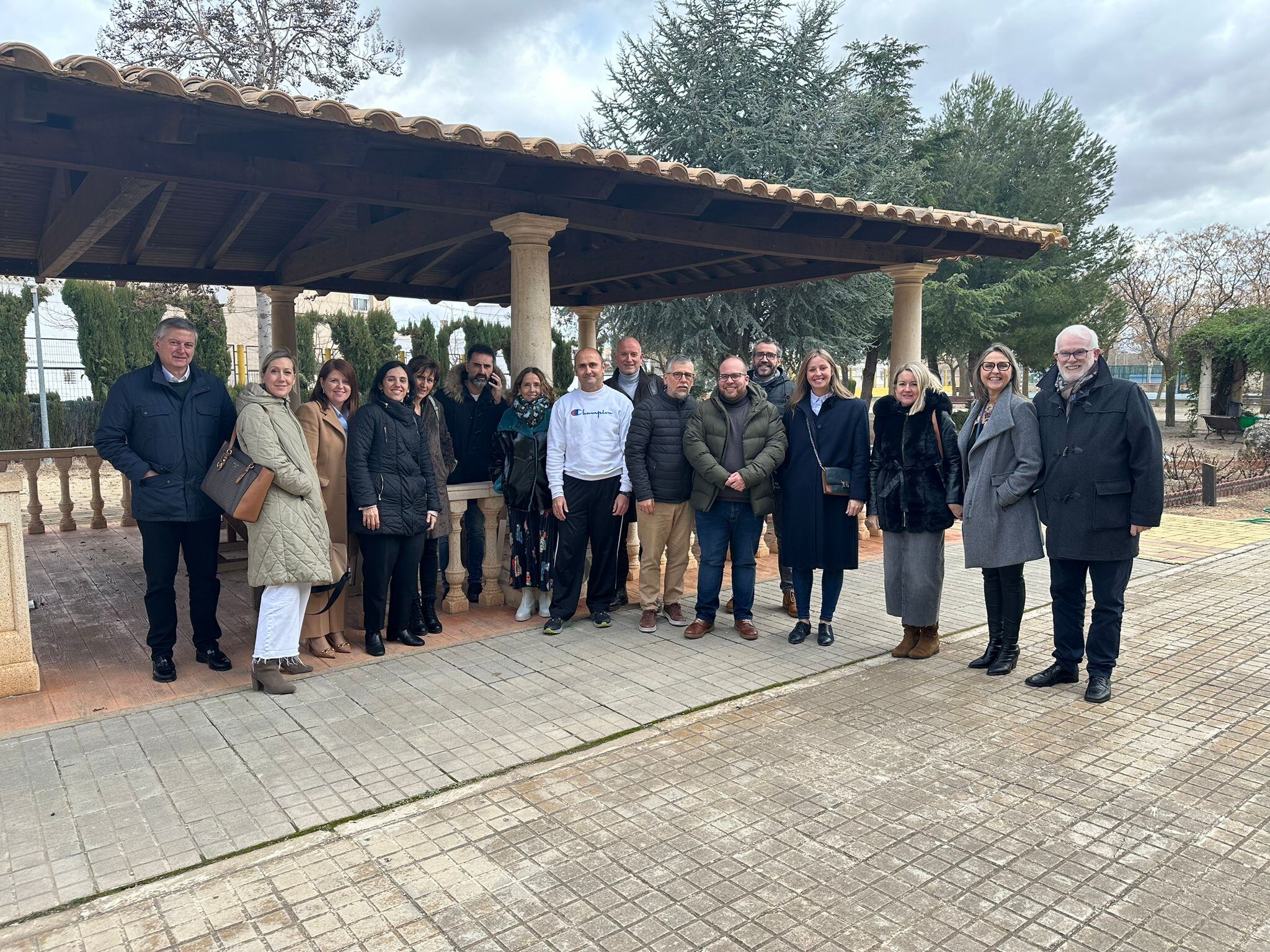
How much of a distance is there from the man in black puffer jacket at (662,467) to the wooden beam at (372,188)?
1.66 meters

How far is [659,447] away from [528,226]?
1.96 metres

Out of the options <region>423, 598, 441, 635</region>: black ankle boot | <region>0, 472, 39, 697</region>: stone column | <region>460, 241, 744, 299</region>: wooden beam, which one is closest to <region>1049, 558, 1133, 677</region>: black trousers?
<region>423, 598, 441, 635</region>: black ankle boot

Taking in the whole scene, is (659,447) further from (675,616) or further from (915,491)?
(915,491)

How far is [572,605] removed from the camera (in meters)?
5.82

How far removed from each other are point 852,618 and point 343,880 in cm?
411

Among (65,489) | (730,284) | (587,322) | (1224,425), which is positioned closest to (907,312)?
(730,284)

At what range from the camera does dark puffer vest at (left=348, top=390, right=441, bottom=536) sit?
5.01m

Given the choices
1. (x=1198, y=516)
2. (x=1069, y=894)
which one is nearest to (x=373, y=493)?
(x=1069, y=894)

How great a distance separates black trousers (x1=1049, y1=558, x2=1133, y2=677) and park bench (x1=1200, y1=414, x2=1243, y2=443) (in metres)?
20.4

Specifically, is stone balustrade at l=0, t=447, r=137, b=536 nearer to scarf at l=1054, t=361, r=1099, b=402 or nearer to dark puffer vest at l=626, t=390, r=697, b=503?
dark puffer vest at l=626, t=390, r=697, b=503

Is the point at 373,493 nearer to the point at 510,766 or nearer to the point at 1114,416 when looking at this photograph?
the point at 510,766

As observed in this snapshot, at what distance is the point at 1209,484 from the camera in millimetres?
11812

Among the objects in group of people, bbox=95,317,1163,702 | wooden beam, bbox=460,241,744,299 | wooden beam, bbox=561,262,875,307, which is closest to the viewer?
group of people, bbox=95,317,1163,702

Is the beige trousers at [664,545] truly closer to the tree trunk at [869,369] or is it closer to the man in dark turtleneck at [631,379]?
the man in dark turtleneck at [631,379]
